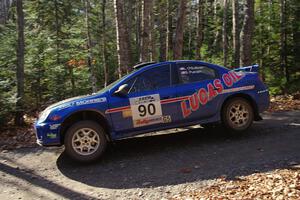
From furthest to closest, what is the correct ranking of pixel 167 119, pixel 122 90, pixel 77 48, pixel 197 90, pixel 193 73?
pixel 77 48, pixel 193 73, pixel 197 90, pixel 167 119, pixel 122 90

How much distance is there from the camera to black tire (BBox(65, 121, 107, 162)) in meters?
6.38

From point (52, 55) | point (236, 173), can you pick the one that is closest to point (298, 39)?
point (52, 55)

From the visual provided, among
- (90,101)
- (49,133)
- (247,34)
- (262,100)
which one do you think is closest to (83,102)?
(90,101)

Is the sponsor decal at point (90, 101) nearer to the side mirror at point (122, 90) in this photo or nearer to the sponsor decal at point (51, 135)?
the side mirror at point (122, 90)

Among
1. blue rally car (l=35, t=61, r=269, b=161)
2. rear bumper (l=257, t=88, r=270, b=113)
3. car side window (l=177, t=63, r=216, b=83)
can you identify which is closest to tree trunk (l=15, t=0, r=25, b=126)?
blue rally car (l=35, t=61, r=269, b=161)

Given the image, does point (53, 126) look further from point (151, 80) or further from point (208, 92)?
point (208, 92)

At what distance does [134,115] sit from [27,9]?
11737 millimetres

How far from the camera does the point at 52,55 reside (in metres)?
14.3

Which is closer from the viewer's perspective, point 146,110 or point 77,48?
point 146,110

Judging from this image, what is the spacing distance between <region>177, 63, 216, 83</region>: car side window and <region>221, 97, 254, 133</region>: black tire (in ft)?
2.52

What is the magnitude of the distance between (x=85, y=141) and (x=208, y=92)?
283cm

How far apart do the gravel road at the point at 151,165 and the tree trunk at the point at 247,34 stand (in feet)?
13.2

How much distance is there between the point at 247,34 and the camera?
11.6 m

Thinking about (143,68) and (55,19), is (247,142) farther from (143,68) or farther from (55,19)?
(55,19)
